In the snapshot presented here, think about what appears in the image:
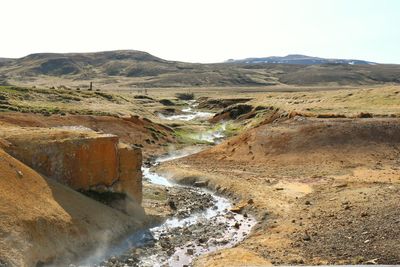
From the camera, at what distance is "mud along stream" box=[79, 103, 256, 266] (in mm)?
19297

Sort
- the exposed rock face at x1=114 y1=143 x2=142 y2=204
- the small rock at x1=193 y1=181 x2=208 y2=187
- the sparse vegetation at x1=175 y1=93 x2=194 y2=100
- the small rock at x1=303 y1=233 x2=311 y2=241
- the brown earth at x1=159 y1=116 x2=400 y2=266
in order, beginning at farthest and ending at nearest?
the sparse vegetation at x1=175 y1=93 x2=194 y2=100
the small rock at x1=193 y1=181 x2=208 y2=187
the exposed rock face at x1=114 y1=143 x2=142 y2=204
the small rock at x1=303 y1=233 x2=311 y2=241
the brown earth at x1=159 y1=116 x2=400 y2=266

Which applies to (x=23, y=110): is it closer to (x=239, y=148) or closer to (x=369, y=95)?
(x=239, y=148)

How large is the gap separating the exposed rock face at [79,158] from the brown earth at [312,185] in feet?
Result: 22.0

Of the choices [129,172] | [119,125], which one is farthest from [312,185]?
[119,125]

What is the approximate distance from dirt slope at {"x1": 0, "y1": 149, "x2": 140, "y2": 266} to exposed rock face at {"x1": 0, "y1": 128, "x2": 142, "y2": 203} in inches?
38.4

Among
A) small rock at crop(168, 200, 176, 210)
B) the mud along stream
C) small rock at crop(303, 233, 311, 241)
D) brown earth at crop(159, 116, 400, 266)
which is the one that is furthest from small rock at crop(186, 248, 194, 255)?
small rock at crop(168, 200, 176, 210)

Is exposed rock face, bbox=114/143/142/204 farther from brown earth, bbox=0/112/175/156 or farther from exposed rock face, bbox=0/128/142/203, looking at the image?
brown earth, bbox=0/112/175/156

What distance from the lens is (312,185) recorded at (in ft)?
102

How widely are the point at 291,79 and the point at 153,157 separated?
153312mm

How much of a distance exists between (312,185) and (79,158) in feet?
49.0

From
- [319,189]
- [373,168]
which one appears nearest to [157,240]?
[319,189]

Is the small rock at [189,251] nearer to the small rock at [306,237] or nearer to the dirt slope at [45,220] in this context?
the dirt slope at [45,220]

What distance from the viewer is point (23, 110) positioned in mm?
47000

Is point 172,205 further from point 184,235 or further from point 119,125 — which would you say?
point 119,125
